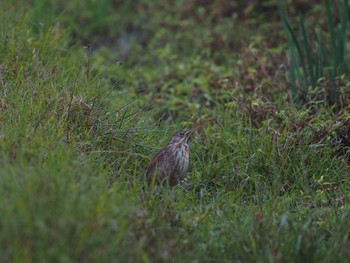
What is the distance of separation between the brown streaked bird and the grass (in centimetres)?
13

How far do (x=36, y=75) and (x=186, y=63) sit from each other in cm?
259

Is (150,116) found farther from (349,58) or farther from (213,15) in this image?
(213,15)

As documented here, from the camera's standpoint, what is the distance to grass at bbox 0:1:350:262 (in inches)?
144

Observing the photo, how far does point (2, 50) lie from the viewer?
6023 mm

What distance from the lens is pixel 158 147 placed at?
542cm

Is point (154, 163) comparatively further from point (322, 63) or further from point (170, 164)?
point (322, 63)

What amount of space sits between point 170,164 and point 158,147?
63cm

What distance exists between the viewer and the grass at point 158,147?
12.0 feet

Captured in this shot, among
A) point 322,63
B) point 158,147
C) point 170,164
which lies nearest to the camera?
point 170,164

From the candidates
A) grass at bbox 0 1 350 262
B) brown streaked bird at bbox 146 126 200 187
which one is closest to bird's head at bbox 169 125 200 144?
brown streaked bird at bbox 146 126 200 187

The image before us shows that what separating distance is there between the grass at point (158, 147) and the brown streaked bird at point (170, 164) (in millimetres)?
131

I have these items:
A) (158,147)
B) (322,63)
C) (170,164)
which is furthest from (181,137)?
(322,63)

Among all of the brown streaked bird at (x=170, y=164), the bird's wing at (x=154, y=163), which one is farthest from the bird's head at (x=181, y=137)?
the bird's wing at (x=154, y=163)

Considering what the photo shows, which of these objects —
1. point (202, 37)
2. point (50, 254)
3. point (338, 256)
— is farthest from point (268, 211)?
point (202, 37)
